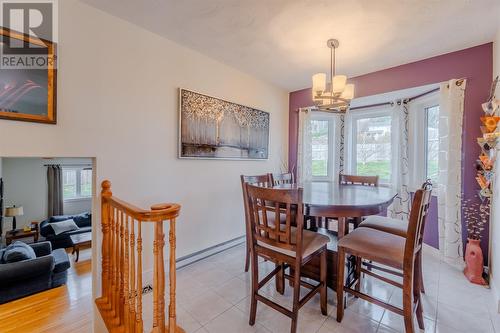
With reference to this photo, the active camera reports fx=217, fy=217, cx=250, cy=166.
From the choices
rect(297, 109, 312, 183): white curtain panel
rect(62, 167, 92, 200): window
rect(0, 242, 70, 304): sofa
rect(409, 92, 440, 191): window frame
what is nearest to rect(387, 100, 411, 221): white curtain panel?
rect(409, 92, 440, 191): window frame

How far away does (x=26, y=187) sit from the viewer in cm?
570

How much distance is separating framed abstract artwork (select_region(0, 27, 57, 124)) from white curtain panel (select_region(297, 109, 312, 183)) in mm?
3168

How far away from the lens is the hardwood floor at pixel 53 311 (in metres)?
2.04

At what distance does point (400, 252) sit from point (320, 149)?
2763mm

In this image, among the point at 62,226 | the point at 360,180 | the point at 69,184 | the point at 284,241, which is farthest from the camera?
the point at 69,184

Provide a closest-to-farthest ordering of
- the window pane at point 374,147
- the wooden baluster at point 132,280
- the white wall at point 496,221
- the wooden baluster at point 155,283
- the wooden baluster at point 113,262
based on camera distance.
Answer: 1. the wooden baluster at point 155,283
2. the wooden baluster at point 132,280
3. the wooden baluster at point 113,262
4. the white wall at point 496,221
5. the window pane at point 374,147

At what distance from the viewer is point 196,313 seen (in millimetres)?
1714

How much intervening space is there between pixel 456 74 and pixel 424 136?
918 mm

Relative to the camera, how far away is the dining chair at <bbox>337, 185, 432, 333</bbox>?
1.31 metres

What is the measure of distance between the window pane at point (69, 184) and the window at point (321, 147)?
22.8ft

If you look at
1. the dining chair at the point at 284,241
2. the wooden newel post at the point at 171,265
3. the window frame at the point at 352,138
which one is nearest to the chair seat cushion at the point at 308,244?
the dining chair at the point at 284,241

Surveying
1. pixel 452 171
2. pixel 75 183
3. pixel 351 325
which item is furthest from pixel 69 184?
pixel 452 171

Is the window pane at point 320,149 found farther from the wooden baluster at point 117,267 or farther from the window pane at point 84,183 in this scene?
the window pane at point 84,183

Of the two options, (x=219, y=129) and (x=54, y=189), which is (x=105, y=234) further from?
(x=54, y=189)
